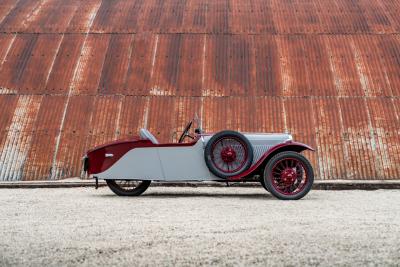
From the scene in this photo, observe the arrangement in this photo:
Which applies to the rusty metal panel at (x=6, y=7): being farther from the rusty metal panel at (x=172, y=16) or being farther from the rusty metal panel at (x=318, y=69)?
the rusty metal panel at (x=318, y=69)

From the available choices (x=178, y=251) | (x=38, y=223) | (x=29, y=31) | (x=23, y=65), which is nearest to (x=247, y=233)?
(x=178, y=251)

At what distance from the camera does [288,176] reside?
10.7m

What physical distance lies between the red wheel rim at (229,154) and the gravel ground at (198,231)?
0.56 m

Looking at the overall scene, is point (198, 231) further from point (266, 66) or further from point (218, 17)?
point (218, 17)

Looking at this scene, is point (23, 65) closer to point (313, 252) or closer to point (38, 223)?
point (38, 223)

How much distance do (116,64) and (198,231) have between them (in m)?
11.9

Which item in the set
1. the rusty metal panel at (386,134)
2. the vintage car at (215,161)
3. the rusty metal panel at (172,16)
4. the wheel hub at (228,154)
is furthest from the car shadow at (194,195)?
the rusty metal panel at (172,16)

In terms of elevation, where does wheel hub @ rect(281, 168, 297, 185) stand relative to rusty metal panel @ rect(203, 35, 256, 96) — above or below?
→ below

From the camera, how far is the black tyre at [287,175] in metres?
10.6

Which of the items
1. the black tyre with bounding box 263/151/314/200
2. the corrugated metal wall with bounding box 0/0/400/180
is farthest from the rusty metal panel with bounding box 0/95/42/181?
the black tyre with bounding box 263/151/314/200

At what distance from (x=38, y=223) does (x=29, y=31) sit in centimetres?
1302

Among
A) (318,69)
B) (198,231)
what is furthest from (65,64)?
(198,231)

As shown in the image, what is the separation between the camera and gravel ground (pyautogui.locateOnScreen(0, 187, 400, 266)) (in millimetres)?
5109

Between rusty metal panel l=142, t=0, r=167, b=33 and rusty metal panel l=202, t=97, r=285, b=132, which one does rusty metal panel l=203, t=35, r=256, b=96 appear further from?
rusty metal panel l=142, t=0, r=167, b=33
